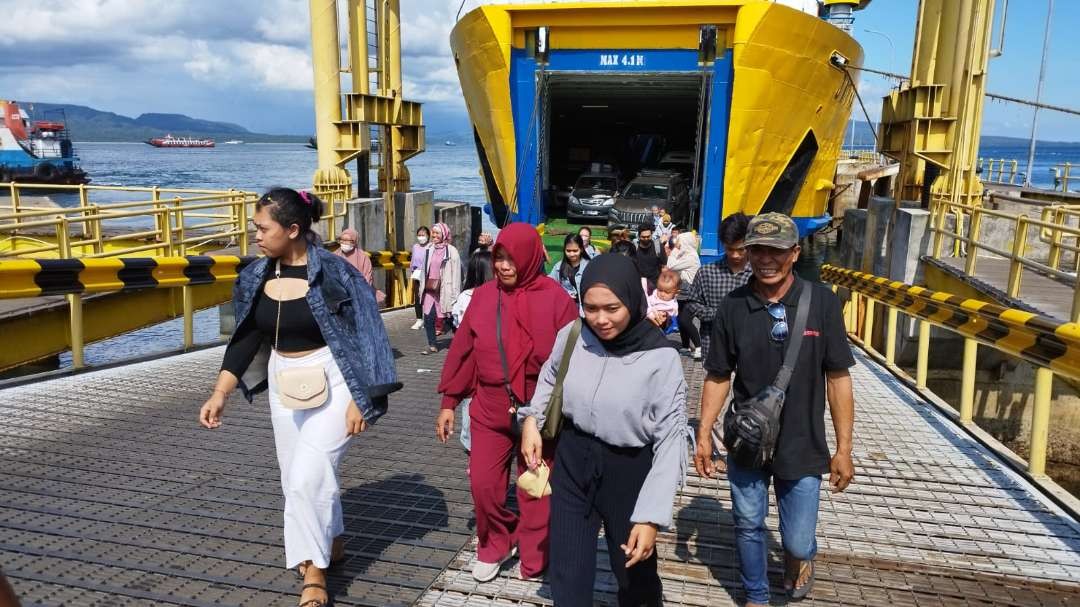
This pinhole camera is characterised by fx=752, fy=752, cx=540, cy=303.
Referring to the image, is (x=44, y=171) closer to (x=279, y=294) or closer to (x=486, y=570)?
(x=279, y=294)

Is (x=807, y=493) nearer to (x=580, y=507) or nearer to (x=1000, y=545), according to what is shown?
(x=580, y=507)

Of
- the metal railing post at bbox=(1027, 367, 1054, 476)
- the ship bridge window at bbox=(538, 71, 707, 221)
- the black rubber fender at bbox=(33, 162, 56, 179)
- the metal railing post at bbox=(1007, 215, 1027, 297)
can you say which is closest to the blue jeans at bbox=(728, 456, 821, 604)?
the metal railing post at bbox=(1027, 367, 1054, 476)

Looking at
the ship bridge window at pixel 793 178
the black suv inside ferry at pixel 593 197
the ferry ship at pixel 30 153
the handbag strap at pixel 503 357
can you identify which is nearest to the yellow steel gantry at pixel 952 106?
the ship bridge window at pixel 793 178

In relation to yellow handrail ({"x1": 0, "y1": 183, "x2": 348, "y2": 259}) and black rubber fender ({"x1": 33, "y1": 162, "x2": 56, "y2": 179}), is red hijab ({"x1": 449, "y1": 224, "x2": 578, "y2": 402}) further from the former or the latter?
black rubber fender ({"x1": 33, "y1": 162, "x2": 56, "y2": 179})

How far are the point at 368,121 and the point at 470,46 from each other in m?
2.62

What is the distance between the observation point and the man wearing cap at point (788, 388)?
2920 millimetres

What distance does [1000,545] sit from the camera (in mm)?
3902

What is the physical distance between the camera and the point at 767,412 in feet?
9.48

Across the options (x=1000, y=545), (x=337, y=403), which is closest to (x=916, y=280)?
(x=1000, y=545)

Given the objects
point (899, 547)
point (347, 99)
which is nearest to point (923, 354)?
point (899, 547)

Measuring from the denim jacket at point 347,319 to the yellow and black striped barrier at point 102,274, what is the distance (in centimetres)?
419

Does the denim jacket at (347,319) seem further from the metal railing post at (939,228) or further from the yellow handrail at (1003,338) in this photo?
the metal railing post at (939,228)

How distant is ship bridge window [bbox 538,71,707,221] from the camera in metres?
15.9

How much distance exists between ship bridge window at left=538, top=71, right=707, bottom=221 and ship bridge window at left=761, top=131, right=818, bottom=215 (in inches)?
74.8
